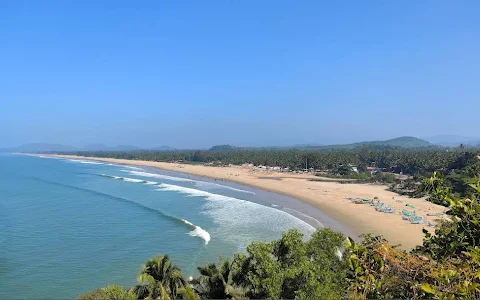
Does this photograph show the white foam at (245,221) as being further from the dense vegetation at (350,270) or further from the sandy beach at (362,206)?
the dense vegetation at (350,270)

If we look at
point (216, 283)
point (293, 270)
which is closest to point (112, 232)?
point (216, 283)

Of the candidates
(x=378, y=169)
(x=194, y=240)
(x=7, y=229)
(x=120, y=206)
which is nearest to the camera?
(x=194, y=240)

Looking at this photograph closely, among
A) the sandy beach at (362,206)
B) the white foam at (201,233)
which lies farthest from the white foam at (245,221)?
the sandy beach at (362,206)

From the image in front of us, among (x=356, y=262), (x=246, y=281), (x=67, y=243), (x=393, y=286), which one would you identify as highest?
(x=356, y=262)

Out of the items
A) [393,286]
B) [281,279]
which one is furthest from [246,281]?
[393,286]

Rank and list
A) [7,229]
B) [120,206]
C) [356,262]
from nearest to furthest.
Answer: [356,262], [7,229], [120,206]

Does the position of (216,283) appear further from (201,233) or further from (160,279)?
(201,233)

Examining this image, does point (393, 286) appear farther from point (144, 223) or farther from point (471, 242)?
point (144, 223)
